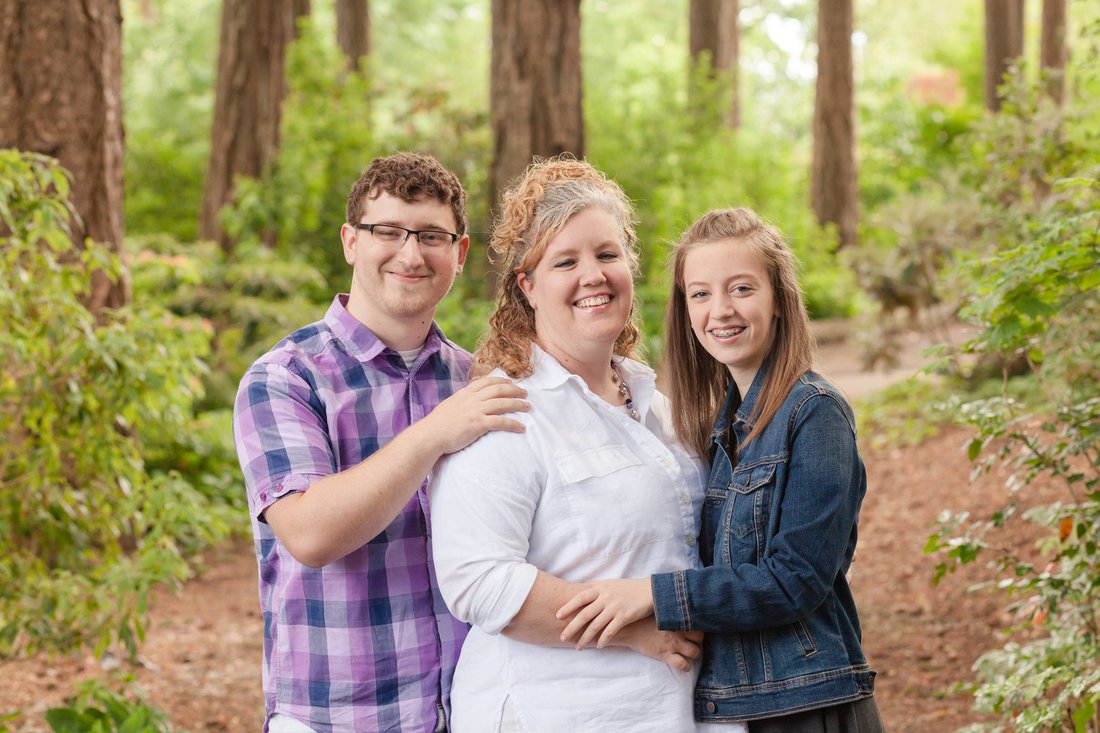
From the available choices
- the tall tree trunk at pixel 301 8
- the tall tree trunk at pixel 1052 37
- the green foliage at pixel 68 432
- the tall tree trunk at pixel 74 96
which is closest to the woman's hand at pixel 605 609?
the green foliage at pixel 68 432

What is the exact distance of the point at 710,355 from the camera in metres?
2.88

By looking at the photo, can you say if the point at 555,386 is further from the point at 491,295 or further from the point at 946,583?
the point at 491,295

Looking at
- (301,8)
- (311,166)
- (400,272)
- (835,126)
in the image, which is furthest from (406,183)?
(835,126)

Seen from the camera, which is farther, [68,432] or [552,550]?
[68,432]

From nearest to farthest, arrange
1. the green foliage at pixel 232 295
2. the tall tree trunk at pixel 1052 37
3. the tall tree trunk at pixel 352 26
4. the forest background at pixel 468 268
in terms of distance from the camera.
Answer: the forest background at pixel 468 268, the green foliage at pixel 232 295, the tall tree trunk at pixel 1052 37, the tall tree trunk at pixel 352 26

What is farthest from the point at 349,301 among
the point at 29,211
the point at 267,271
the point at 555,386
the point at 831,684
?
the point at 267,271

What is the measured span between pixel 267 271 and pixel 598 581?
8.41 m

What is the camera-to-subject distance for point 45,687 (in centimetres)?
584

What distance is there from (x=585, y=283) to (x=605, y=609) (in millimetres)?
710

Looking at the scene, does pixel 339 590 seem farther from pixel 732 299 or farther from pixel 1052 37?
pixel 1052 37

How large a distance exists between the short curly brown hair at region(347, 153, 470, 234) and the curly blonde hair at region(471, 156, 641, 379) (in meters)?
0.15

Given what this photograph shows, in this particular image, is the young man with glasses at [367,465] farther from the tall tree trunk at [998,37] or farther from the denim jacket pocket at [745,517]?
the tall tree trunk at [998,37]

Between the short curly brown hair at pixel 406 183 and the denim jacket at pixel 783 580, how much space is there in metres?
0.96

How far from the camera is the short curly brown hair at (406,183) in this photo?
2.75m
